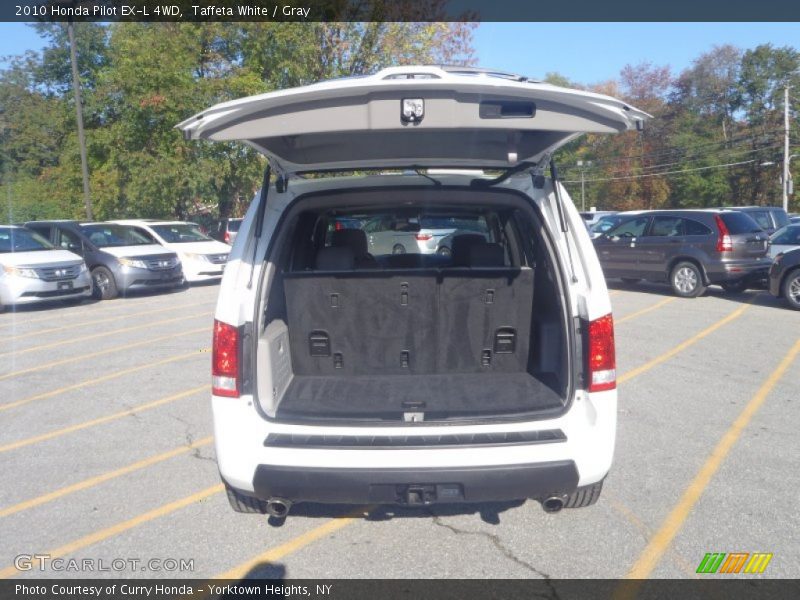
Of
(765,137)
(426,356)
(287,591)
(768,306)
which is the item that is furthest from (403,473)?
(765,137)

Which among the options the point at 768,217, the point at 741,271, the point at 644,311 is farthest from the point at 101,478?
the point at 768,217

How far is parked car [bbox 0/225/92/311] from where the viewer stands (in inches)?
494

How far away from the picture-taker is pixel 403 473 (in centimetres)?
307

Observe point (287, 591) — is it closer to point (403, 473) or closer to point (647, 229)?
point (403, 473)

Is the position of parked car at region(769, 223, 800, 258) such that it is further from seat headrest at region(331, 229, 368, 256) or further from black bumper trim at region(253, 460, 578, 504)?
black bumper trim at region(253, 460, 578, 504)

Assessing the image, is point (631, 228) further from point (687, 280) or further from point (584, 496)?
point (584, 496)

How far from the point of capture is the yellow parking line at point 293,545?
3461 mm

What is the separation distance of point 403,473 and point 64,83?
121 feet

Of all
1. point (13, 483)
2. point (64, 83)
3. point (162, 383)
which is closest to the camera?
A: point (13, 483)

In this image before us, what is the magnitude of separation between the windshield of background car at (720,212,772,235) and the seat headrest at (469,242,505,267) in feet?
31.8

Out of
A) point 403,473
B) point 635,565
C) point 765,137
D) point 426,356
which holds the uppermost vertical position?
point 765,137

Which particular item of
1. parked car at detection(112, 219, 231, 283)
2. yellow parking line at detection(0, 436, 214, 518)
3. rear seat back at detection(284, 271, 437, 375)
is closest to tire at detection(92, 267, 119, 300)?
parked car at detection(112, 219, 231, 283)

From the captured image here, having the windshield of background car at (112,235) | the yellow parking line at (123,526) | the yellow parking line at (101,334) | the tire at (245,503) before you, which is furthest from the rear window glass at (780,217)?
the tire at (245,503)

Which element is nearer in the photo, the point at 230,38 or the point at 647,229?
the point at 647,229
